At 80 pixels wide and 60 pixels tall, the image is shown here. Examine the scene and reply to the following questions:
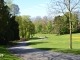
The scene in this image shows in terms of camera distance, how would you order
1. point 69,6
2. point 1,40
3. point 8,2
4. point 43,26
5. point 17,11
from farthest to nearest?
point 43,26
point 17,11
point 8,2
point 1,40
point 69,6

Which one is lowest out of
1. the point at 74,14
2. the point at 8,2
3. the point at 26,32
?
the point at 26,32

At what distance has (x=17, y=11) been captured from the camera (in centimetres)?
7219

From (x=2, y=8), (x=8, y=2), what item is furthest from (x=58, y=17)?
(x=8, y=2)

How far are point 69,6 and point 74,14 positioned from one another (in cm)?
131

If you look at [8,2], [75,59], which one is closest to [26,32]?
[8,2]

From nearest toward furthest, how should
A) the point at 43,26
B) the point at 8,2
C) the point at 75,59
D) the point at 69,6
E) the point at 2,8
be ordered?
1. the point at 75,59
2. the point at 69,6
3. the point at 2,8
4. the point at 8,2
5. the point at 43,26

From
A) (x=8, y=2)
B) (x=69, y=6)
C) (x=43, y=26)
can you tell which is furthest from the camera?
(x=43, y=26)

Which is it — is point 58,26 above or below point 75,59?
above

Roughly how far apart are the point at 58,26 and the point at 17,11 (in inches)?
1809

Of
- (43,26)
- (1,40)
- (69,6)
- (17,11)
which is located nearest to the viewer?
(69,6)

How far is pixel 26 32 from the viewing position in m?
74.2

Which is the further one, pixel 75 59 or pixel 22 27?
pixel 22 27

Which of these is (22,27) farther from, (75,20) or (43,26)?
(43,26)

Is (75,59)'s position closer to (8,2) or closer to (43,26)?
(8,2)
